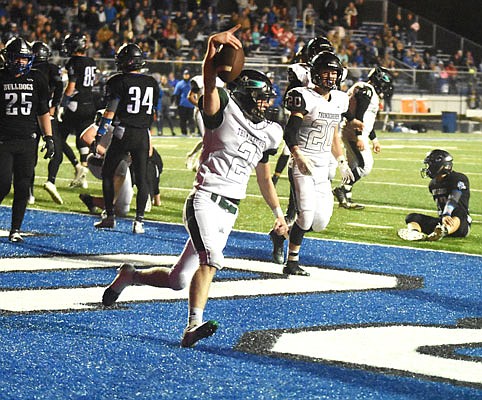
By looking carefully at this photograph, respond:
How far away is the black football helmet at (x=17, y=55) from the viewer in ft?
30.8

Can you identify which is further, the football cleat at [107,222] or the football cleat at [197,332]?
the football cleat at [107,222]

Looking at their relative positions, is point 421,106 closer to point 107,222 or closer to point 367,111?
point 367,111

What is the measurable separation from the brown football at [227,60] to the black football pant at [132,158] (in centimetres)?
516

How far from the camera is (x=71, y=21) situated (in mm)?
31094

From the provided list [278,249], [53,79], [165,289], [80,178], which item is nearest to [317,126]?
[278,249]

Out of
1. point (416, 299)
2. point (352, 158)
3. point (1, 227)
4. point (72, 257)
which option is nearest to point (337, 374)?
point (416, 299)

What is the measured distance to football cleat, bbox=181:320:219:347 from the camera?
5625 millimetres

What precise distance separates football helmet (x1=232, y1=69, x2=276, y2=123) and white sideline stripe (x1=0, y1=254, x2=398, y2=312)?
5.79 feet

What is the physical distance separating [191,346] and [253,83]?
55.7 inches

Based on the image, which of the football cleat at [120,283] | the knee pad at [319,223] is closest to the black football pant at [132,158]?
the knee pad at [319,223]

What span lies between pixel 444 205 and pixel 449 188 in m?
0.19

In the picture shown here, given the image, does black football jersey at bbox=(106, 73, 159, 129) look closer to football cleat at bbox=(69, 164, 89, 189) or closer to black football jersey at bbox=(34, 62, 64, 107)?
black football jersey at bbox=(34, 62, 64, 107)

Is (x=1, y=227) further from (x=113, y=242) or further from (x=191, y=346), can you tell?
(x=191, y=346)

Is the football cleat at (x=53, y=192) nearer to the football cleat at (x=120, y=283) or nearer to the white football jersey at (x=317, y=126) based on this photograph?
the white football jersey at (x=317, y=126)
